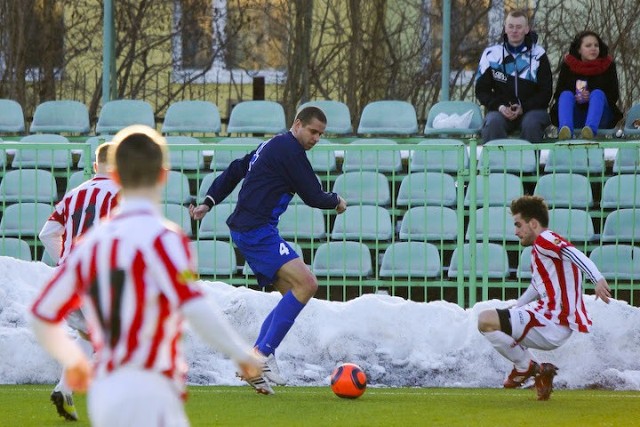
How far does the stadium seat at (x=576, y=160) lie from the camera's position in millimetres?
11617

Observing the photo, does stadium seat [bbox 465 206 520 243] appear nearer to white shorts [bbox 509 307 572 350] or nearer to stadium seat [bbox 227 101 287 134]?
white shorts [bbox 509 307 572 350]

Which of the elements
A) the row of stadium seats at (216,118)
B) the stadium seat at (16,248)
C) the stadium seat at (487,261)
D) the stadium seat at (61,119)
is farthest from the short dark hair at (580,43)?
the stadium seat at (16,248)

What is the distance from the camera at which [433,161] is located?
1220cm

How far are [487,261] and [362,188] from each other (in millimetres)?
1269

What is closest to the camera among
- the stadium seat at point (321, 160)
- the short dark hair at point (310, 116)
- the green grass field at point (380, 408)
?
the green grass field at point (380, 408)

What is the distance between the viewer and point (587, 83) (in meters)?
13.6

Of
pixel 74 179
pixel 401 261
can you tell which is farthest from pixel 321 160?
pixel 74 179

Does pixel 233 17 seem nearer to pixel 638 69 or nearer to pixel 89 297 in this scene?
pixel 638 69

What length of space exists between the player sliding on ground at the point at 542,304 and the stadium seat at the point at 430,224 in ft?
8.38

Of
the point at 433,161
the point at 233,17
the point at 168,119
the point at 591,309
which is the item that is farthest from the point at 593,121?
the point at 233,17

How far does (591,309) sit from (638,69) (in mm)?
8296

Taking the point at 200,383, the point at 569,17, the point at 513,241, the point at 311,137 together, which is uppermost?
the point at 569,17

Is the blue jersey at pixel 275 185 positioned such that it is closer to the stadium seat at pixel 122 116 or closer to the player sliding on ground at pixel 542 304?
the player sliding on ground at pixel 542 304

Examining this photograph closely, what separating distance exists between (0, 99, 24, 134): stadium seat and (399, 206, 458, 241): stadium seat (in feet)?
18.8
